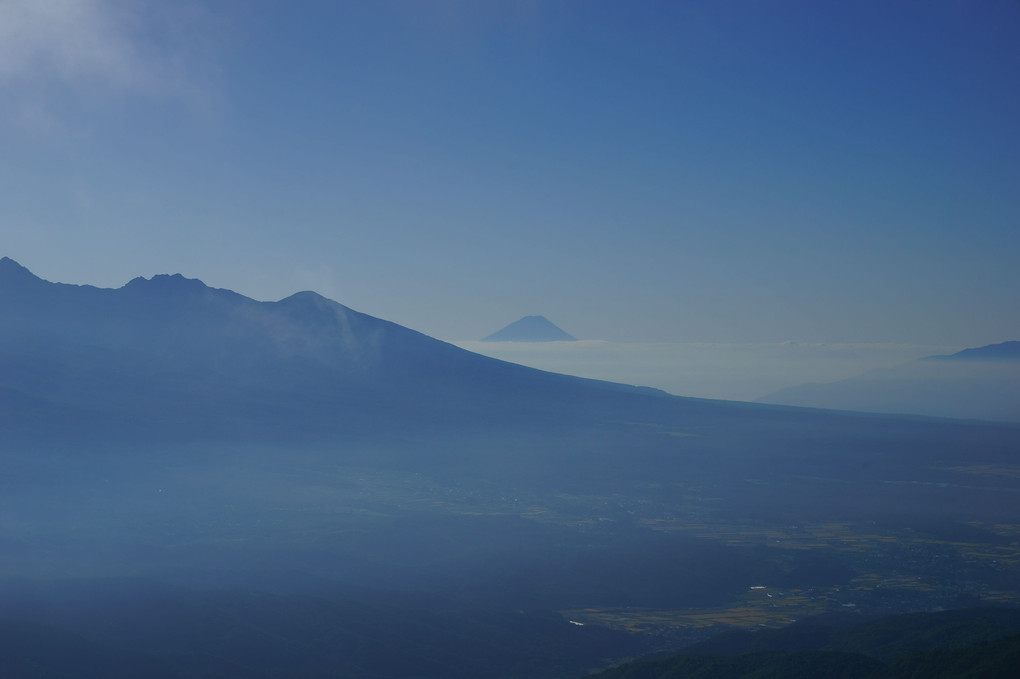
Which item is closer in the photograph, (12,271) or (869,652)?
(869,652)

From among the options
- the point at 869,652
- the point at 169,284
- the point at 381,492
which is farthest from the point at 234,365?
the point at 869,652

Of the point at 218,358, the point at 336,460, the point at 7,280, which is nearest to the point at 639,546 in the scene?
the point at 336,460

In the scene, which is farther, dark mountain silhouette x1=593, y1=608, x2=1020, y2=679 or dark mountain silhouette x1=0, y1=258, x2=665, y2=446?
dark mountain silhouette x1=0, y1=258, x2=665, y2=446

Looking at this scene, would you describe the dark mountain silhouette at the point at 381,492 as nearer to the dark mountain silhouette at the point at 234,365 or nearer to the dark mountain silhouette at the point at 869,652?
the dark mountain silhouette at the point at 234,365

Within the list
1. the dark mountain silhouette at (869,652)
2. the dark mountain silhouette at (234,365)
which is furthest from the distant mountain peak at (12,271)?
the dark mountain silhouette at (869,652)

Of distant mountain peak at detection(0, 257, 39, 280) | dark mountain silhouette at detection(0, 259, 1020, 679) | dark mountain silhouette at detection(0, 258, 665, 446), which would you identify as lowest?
dark mountain silhouette at detection(0, 259, 1020, 679)

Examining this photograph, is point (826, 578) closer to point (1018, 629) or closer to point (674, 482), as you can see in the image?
point (1018, 629)

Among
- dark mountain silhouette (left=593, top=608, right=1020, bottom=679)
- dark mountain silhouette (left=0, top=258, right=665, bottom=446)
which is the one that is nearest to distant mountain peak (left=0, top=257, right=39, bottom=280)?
dark mountain silhouette (left=0, top=258, right=665, bottom=446)

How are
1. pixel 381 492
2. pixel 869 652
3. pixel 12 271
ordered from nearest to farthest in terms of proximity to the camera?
1. pixel 869 652
2. pixel 381 492
3. pixel 12 271

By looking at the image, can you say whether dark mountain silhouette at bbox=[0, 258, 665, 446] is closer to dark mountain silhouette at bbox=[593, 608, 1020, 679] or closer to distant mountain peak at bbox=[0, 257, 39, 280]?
distant mountain peak at bbox=[0, 257, 39, 280]

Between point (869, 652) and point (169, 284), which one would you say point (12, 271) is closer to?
point (169, 284)

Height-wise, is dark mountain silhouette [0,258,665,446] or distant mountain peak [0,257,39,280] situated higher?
distant mountain peak [0,257,39,280]
